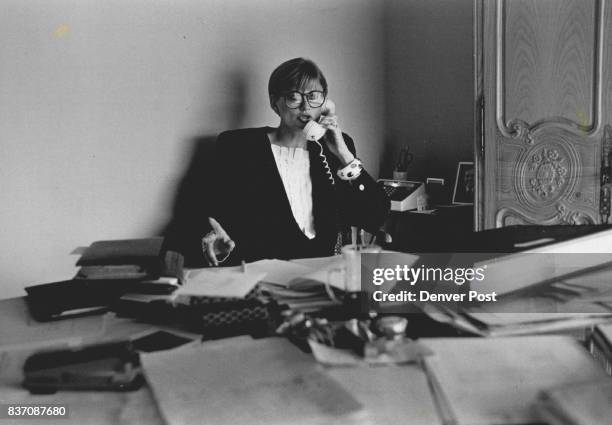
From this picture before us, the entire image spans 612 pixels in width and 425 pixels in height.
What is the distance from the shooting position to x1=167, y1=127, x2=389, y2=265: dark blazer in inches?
95.8

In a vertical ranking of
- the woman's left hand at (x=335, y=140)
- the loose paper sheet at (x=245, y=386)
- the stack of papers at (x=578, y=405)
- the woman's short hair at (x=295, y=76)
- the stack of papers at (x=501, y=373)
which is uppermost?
the woman's short hair at (x=295, y=76)

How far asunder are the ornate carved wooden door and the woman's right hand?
125 centimetres

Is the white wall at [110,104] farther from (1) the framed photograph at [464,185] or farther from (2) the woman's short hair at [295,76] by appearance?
(1) the framed photograph at [464,185]

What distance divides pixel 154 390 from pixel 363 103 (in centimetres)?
270

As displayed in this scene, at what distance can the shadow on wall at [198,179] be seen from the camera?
256cm

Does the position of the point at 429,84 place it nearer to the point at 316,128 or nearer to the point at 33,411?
the point at 316,128

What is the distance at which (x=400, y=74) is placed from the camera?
11.5 feet

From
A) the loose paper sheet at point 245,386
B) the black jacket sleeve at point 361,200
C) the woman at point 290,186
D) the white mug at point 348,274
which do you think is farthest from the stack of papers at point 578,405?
the black jacket sleeve at point 361,200

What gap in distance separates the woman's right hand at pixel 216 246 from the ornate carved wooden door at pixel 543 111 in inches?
49.1

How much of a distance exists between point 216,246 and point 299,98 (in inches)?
27.9

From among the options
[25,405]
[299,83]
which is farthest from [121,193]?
[25,405]

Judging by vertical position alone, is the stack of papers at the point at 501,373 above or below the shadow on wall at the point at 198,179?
below

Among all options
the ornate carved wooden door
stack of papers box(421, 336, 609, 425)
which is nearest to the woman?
the ornate carved wooden door

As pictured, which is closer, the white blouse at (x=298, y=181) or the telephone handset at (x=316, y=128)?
the telephone handset at (x=316, y=128)
